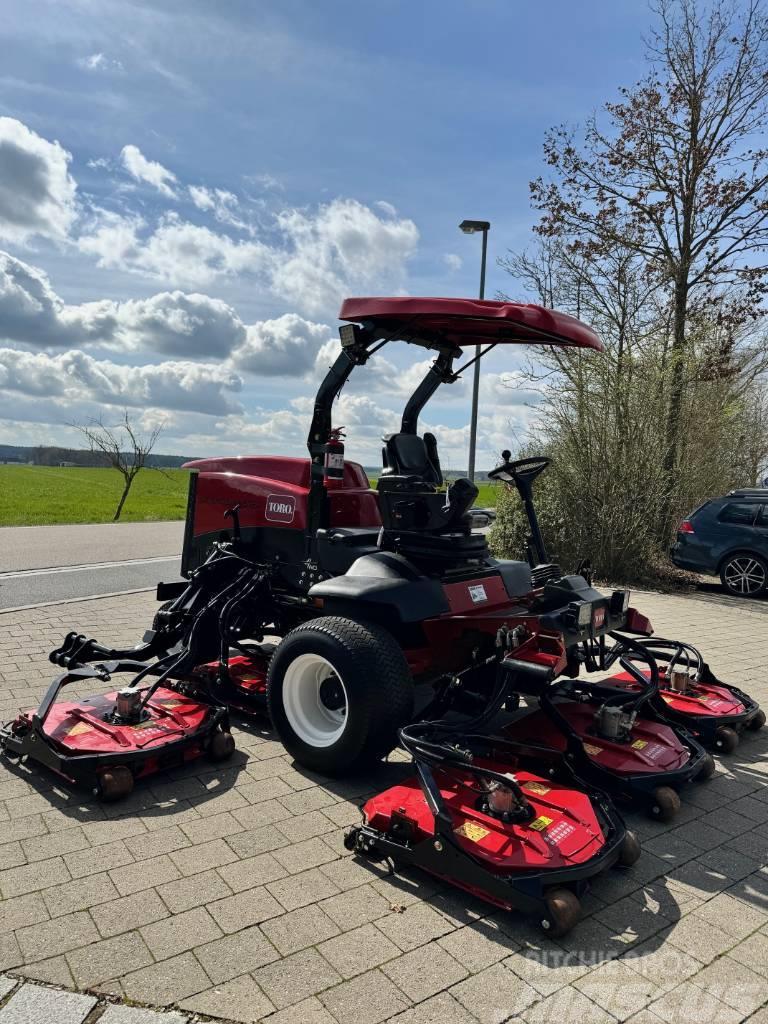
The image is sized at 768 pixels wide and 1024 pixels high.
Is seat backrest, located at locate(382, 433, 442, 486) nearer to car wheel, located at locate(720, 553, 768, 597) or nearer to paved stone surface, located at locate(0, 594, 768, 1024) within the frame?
paved stone surface, located at locate(0, 594, 768, 1024)

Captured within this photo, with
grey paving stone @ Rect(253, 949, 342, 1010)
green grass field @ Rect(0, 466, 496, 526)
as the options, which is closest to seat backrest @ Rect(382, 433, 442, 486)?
grey paving stone @ Rect(253, 949, 342, 1010)

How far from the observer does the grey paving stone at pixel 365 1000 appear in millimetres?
2234

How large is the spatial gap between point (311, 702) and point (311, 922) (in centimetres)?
151

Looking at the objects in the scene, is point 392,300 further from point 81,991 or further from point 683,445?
point 683,445

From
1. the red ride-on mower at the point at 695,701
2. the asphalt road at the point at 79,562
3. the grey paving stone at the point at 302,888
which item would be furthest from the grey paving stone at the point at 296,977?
the asphalt road at the point at 79,562

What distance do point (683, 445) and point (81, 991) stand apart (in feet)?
37.4

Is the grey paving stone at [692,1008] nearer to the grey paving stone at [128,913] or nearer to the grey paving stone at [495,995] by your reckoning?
the grey paving stone at [495,995]

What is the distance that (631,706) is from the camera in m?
4.00

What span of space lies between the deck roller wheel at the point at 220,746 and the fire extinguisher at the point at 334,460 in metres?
1.67

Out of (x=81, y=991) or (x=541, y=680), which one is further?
(x=541, y=680)

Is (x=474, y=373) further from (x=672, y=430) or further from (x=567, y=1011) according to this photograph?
(x=567, y=1011)

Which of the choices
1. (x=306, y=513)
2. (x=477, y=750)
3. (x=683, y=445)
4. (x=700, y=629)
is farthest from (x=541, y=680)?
(x=683, y=445)

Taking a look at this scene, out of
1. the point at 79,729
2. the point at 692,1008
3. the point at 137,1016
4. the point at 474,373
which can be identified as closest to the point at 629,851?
the point at 692,1008

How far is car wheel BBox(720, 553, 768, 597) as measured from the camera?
10.6m
